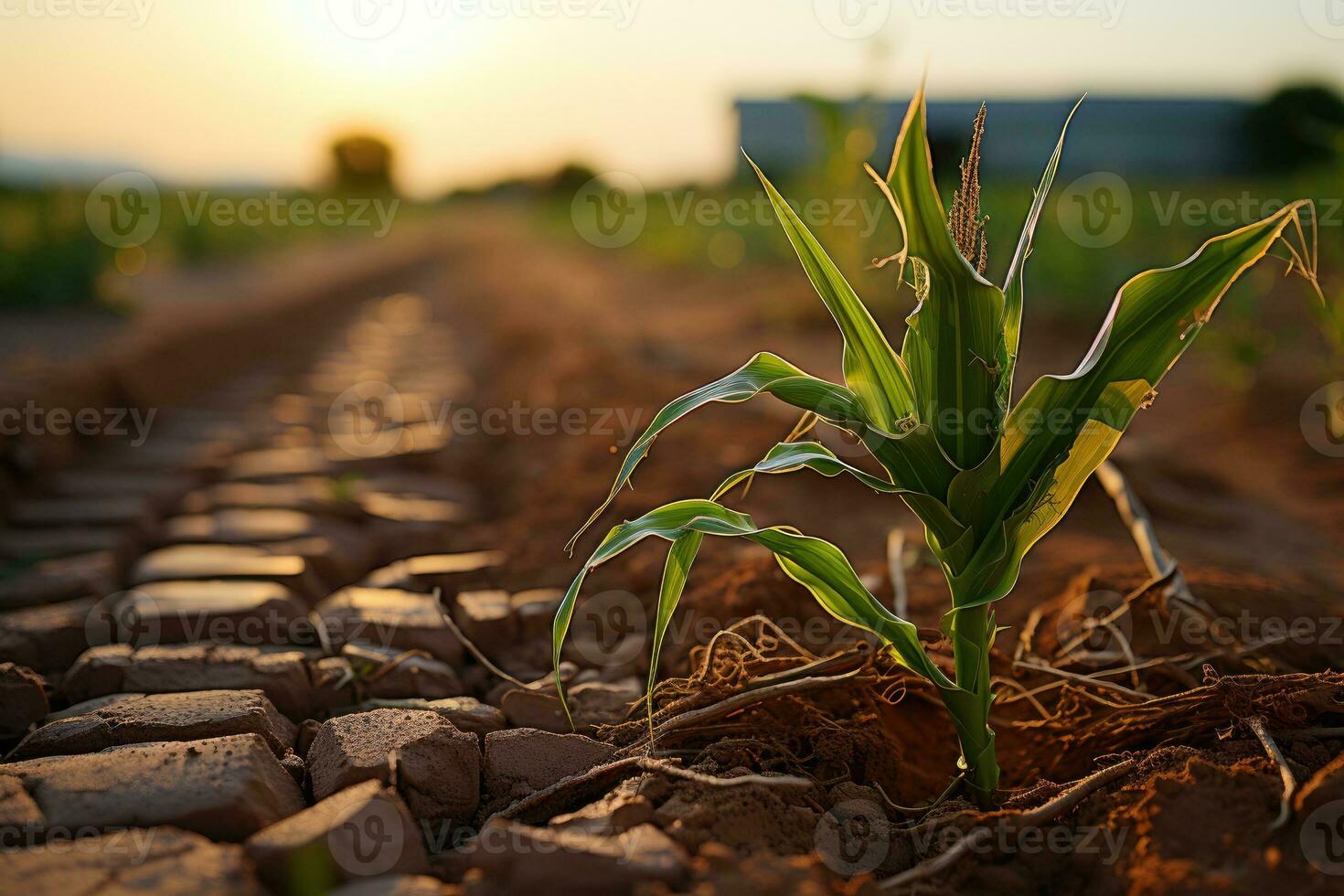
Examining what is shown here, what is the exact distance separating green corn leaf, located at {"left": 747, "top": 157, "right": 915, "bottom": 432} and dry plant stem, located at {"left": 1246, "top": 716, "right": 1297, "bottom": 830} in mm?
609

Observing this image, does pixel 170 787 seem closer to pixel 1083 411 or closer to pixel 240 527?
pixel 1083 411

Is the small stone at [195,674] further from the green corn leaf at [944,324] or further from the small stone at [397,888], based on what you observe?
the green corn leaf at [944,324]

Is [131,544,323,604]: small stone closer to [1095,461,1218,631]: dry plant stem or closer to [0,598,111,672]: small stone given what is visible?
[0,598,111,672]: small stone

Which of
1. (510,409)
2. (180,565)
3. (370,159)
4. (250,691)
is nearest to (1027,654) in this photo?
(250,691)

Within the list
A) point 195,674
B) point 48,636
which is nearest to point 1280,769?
point 195,674

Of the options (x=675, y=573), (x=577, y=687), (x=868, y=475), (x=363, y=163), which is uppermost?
(x=363, y=163)

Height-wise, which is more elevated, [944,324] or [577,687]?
[944,324]

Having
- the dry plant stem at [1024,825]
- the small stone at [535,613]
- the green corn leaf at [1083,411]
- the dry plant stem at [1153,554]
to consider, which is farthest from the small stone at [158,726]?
the dry plant stem at [1153,554]

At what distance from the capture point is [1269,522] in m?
3.16

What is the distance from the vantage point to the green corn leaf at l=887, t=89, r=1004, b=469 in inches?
42.3

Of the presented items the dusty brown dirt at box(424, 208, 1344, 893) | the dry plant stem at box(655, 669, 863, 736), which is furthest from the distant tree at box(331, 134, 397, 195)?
the dry plant stem at box(655, 669, 863, 736)

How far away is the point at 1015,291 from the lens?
4.18 feet

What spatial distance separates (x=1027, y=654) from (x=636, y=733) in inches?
30.7

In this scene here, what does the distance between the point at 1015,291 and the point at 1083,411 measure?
18 cm
